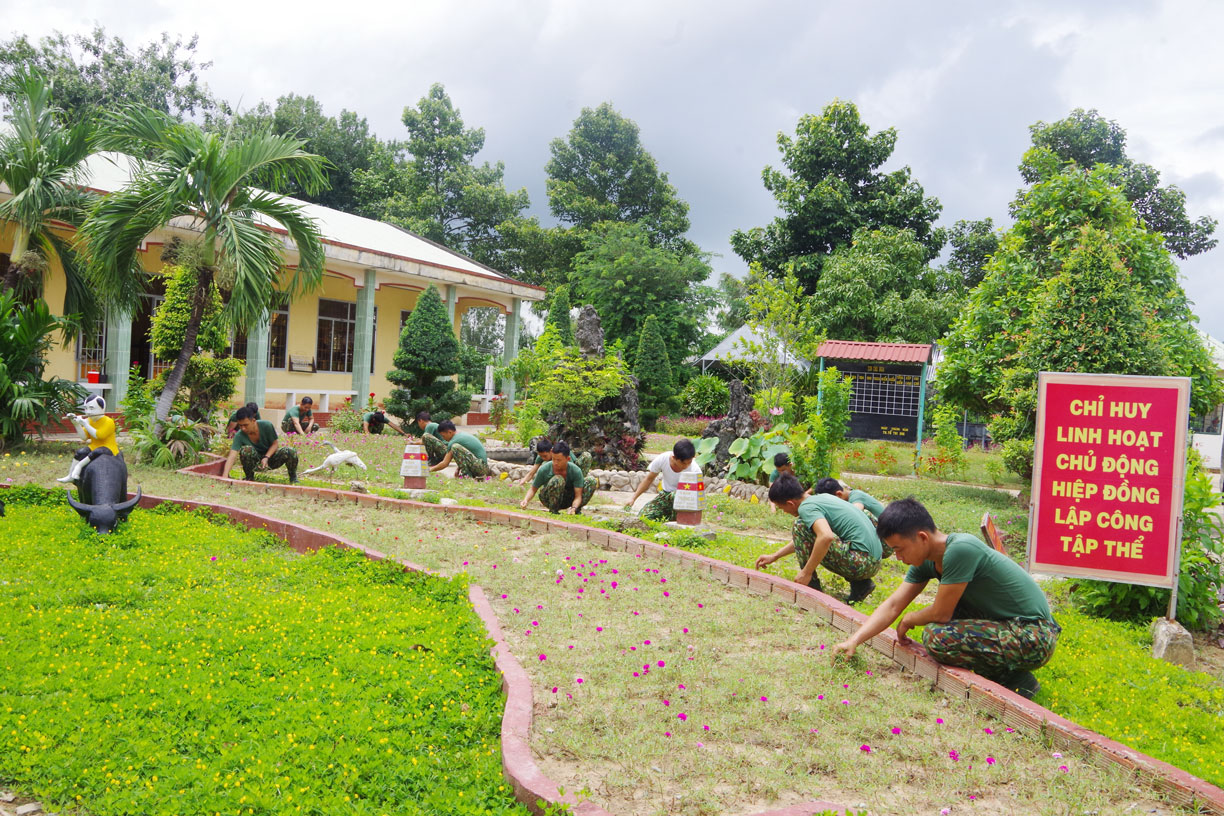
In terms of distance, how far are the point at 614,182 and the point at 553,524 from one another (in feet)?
109

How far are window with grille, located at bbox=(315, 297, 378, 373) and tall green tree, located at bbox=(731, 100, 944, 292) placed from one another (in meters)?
16.3

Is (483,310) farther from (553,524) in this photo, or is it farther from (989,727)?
(989,727)

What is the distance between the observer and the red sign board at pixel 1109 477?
19.6 ft

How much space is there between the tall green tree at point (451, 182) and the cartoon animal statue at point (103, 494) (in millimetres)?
30296

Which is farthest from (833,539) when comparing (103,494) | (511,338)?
(511,338)

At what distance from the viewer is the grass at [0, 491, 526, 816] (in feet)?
10.1

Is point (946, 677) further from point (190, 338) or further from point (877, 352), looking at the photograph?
point (877, 352)

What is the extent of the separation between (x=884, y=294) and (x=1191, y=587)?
24336 millimetres

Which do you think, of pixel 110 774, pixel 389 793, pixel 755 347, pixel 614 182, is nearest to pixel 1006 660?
pixel 389 793

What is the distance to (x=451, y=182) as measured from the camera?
3772cm

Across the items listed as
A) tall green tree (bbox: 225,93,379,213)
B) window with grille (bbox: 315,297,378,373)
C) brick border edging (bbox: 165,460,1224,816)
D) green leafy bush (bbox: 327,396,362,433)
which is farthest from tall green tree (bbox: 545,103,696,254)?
brick border edging (bbox: 165,460,1224,816)

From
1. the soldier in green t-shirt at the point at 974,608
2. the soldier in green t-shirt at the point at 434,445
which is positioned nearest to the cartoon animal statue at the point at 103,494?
the soldier in green t-shirt at the point at 434,445

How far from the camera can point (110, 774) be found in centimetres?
313

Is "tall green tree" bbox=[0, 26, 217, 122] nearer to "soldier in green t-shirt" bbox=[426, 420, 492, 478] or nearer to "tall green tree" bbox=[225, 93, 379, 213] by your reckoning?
"tall green tree" bbox=[225, 93, 379, 213]
